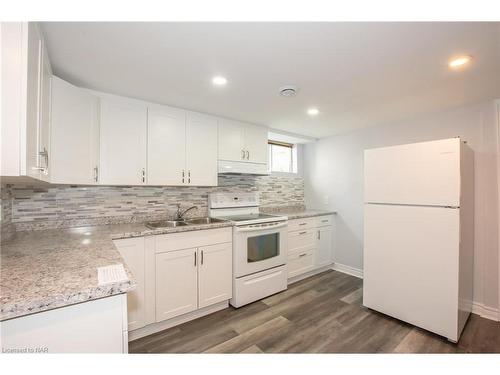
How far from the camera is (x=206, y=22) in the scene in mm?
1183

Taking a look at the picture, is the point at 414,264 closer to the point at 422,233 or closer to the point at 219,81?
the point at 422,233

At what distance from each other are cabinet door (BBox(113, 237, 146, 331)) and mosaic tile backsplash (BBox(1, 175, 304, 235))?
1.88 feet

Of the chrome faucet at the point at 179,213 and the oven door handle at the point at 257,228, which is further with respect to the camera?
the chrome faucet at the point at 179,213

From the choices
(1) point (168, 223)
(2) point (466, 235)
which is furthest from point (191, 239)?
(2) point (466, 235)

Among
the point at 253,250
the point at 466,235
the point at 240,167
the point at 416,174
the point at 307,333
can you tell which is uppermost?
the point at 240,167

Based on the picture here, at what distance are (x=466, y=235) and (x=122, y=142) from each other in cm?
326

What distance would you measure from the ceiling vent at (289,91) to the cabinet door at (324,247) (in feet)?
6.90

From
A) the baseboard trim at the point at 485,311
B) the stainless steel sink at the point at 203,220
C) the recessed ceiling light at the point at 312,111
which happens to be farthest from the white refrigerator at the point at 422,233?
the stainless steel sink at the point at 203,220

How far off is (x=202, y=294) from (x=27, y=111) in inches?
76.3

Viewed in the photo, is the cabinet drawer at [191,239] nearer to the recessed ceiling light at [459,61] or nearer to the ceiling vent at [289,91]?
the ceiling vent at [289,91]

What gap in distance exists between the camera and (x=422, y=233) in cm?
198

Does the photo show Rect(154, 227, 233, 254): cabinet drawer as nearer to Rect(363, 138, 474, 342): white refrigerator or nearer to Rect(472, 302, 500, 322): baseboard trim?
Rect(363, 138, 474, 342): white refrigerator

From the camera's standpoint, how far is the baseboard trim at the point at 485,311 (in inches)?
86.0

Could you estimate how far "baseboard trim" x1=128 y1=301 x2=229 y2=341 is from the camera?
1.93 m
